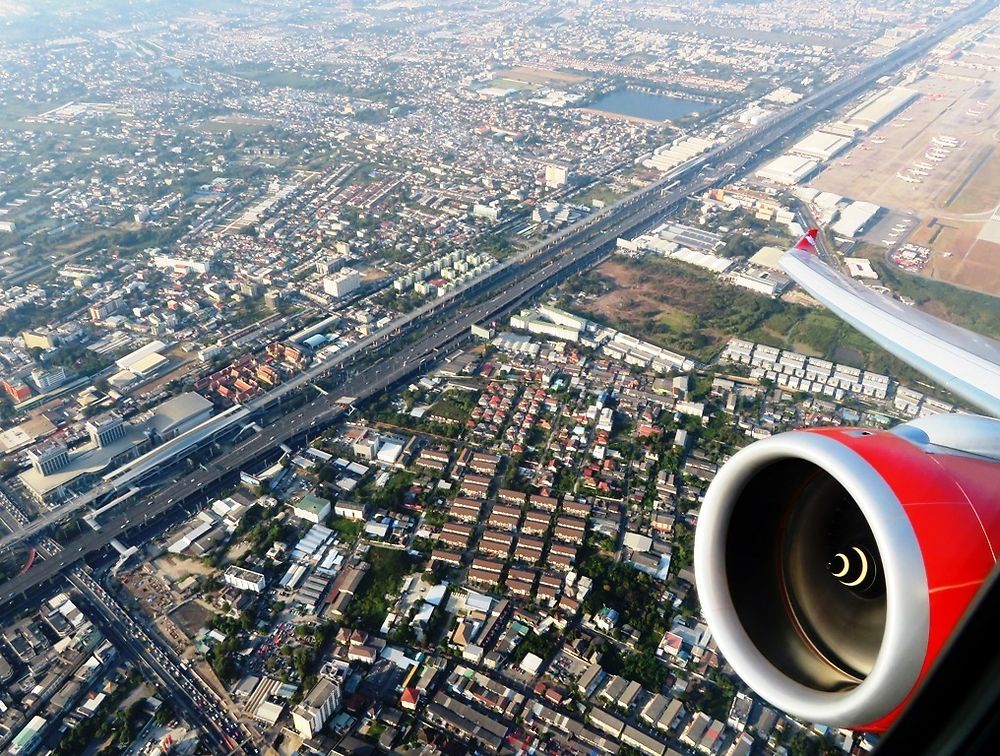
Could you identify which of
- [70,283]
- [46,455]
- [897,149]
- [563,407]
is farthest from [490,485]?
[897,149]

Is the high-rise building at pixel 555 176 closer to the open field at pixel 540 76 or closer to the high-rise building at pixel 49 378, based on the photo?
the open field at pixel 540 76

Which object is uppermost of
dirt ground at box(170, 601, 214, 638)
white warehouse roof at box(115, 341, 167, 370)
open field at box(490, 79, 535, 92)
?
dirt ground at box(170, 601, 214, 638)

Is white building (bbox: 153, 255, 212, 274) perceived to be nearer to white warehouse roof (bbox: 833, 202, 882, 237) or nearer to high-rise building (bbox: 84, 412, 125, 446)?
high-rise building (bbox: 84, 412, 125, 446)

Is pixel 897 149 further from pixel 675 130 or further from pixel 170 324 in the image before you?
pixel 170 324

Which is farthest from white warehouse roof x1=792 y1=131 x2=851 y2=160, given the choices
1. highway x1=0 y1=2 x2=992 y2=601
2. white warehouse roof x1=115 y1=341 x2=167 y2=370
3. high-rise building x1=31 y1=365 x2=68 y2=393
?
high-rise building x1=31 y1=365 x2=68 y2=393

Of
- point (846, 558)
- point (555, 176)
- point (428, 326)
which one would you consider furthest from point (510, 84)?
point (846, 558)

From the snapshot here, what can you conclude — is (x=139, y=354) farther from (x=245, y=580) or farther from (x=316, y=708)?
(x=316, y=708)

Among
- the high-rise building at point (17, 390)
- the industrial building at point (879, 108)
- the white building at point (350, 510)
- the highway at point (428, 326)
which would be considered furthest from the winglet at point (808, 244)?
the industrial building at point (879, 108)
